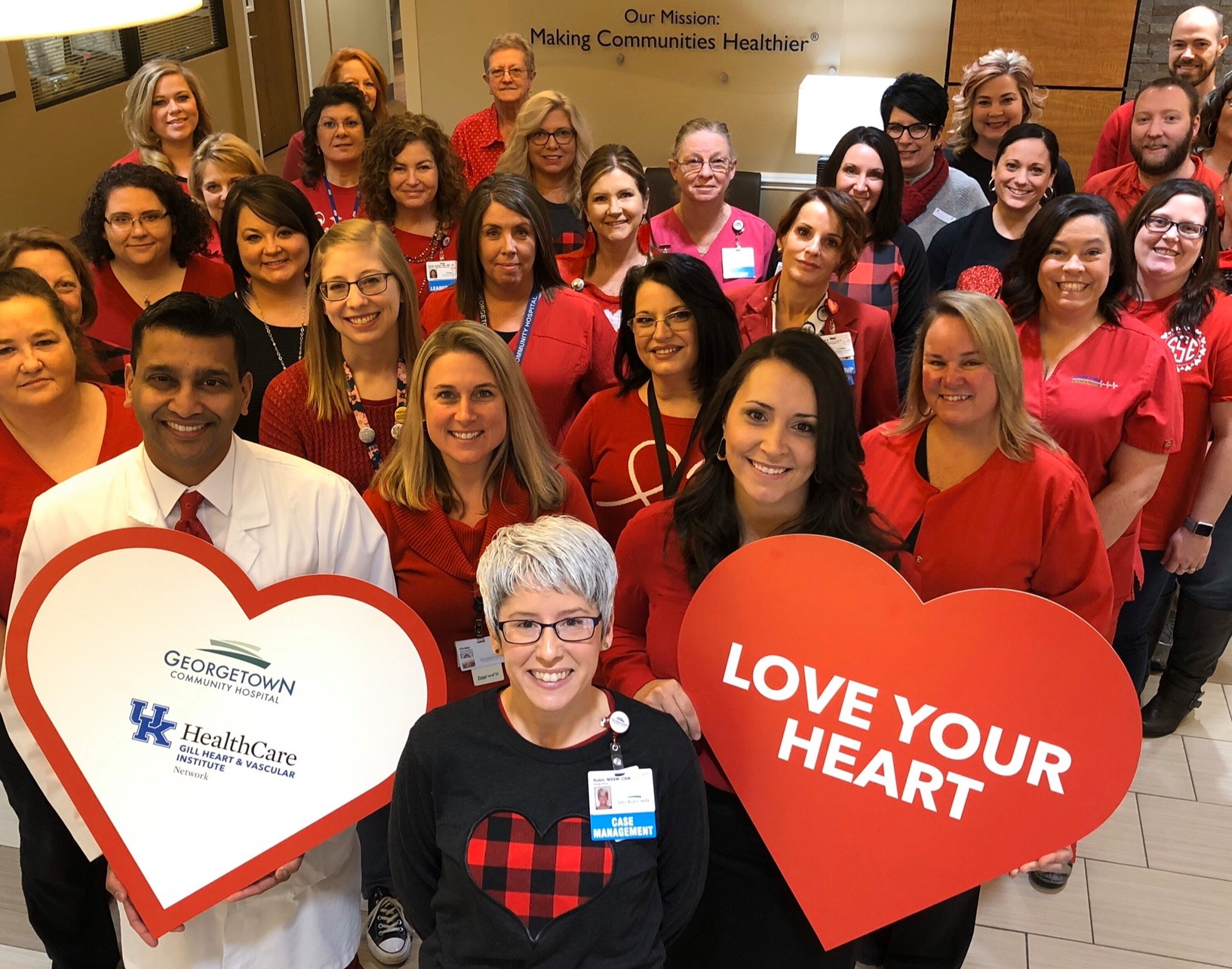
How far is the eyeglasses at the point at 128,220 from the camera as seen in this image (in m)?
3.50

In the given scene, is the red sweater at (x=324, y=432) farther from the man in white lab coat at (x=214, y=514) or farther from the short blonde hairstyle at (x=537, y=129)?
the short blonde hairstyle at (x=537, y=129)

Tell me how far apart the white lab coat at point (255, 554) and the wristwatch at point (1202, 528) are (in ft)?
7.95

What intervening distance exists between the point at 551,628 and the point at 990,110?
3.73 m

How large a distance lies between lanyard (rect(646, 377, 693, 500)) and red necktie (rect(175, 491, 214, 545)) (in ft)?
3.51

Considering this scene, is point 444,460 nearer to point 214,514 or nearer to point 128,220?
point 214,514

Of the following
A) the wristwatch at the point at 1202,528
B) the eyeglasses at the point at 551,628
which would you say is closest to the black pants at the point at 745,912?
the eyeglasses at the point at 551,628

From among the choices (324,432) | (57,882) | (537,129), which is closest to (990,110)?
(537,129)

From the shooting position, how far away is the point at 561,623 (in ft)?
5.62

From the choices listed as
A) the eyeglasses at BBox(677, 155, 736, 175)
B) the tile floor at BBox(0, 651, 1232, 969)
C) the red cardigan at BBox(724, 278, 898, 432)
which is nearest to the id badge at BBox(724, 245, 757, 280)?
the eyeglasses at BBox(677, 155, 736, 175)

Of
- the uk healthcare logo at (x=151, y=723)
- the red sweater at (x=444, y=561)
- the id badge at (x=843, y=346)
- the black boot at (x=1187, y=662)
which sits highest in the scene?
the id badge at (x=843, y=346)

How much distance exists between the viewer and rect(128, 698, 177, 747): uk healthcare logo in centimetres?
202

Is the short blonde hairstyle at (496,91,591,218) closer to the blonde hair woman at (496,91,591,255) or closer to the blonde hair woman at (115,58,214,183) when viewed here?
the blonde hair woman at (496,91,591,255)

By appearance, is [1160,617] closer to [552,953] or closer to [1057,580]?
[1057,580]

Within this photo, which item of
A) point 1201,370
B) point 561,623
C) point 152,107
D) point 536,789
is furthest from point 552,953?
point 152,107
